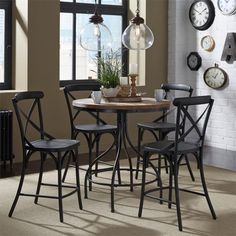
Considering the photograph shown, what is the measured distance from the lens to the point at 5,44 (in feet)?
19.6

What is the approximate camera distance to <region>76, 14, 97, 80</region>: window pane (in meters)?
6.61

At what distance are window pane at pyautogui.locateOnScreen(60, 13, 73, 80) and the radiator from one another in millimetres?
1200

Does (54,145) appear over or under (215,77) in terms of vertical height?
under

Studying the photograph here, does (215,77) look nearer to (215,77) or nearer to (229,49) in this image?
(215,77)

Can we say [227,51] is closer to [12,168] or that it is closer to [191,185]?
[191,185]

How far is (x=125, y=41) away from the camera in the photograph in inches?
180

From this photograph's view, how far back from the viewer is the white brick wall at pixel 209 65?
6.73 m

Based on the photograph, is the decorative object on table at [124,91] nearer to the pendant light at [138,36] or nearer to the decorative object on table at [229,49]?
the pendant light at [138,36]

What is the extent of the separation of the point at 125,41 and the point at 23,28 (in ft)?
5.70

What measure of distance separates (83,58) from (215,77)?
1.68 metres

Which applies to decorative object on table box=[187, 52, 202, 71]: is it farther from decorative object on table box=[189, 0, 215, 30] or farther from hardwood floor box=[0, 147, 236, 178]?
hardwood floor box=[0, 147, 236, 178]

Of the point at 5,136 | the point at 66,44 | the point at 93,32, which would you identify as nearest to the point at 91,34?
the point at 93,32

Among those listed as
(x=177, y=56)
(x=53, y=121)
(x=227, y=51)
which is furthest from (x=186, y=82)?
(x=53, y=121)

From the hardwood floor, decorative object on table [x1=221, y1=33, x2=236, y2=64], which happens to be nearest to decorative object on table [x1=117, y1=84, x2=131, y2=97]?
the hardwood floor
